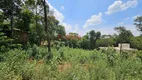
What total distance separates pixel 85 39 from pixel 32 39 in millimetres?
6541

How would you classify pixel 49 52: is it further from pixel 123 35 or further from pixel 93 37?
pixel 123 35

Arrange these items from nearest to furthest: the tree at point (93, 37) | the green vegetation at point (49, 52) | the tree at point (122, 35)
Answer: the green vegetation at point (49, 52), the tree at point (93, 37), the tree at point (122, 35)

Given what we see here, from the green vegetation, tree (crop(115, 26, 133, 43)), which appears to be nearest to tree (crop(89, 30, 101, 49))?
the green vegetation

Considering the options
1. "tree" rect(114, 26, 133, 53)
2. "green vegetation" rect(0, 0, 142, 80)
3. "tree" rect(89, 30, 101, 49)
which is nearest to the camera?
"green vegetation" rect(0, 0, 142, 80)

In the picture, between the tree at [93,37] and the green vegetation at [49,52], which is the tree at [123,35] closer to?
the green vegetation at [49,52]

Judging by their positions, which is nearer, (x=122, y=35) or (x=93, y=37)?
(x=93, y=37)

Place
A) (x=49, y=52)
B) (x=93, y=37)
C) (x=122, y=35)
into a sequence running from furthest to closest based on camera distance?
1. (x=122, y=35)
2. (x=93, y=37)
3. (x=49, y=52)

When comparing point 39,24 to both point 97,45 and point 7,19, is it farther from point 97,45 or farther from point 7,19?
point 97,45

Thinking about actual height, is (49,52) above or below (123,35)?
below

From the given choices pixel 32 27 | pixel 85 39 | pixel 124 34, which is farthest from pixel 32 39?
pixel 124 34

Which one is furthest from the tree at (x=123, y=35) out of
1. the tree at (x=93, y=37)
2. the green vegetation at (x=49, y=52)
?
the tree at (x=93, y=37)

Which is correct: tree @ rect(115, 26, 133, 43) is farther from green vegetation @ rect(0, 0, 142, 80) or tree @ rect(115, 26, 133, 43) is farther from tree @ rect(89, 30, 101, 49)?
tree @ rect(89, 30, 101, 49)

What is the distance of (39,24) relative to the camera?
19.3 m

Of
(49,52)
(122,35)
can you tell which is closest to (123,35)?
(122,35)
